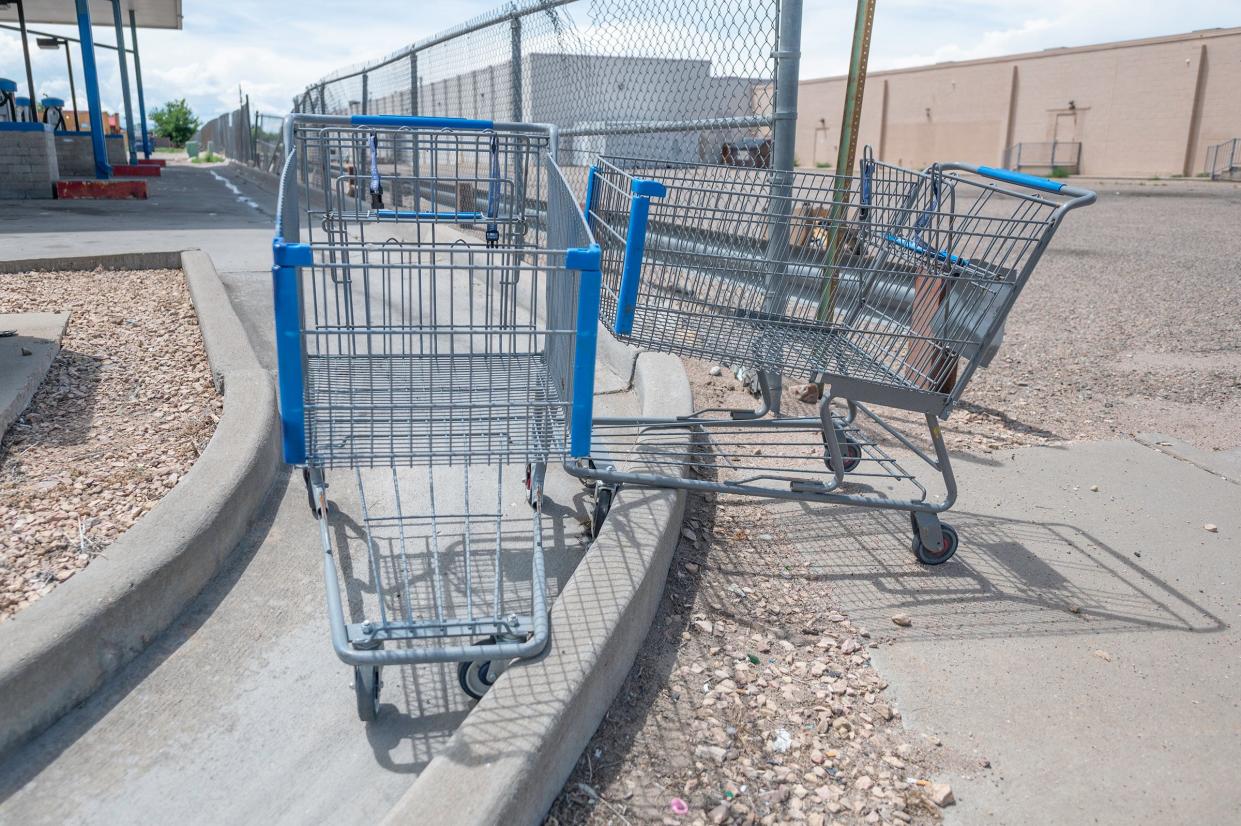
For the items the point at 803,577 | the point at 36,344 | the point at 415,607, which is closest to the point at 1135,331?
the point at 803,577

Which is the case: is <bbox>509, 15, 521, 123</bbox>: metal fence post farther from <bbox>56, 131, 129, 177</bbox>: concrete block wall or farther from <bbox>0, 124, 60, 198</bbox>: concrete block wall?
<bbox>56, 131, 129, 177</bbox>: concrete block wall

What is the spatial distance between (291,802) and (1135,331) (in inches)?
276

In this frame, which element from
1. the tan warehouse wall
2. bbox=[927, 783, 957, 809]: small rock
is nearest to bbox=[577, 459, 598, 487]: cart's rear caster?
bbox=[927, 783, 957, 809]: small rock

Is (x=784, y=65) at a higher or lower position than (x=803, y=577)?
higher

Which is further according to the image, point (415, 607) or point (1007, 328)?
point (1007, 328)

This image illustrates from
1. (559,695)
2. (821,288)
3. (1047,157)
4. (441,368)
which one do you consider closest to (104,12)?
(441,368)

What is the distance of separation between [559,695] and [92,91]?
15146mm

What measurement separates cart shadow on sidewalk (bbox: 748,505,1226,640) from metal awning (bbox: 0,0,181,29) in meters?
21.8

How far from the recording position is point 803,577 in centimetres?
328

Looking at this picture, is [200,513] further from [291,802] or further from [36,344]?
[36,344]

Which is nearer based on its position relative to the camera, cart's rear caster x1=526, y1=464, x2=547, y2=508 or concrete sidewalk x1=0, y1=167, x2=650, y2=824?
concrete sidewalk x1=0, y1=167, x2=650, y2=824

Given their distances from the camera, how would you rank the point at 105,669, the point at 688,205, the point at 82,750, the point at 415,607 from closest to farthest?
the point at 82,750, the point at 105,669, the point at 415,607, the point at 688,205

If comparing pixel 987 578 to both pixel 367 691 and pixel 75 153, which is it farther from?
pixel 75 153

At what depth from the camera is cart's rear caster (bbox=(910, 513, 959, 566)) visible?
336 cm
